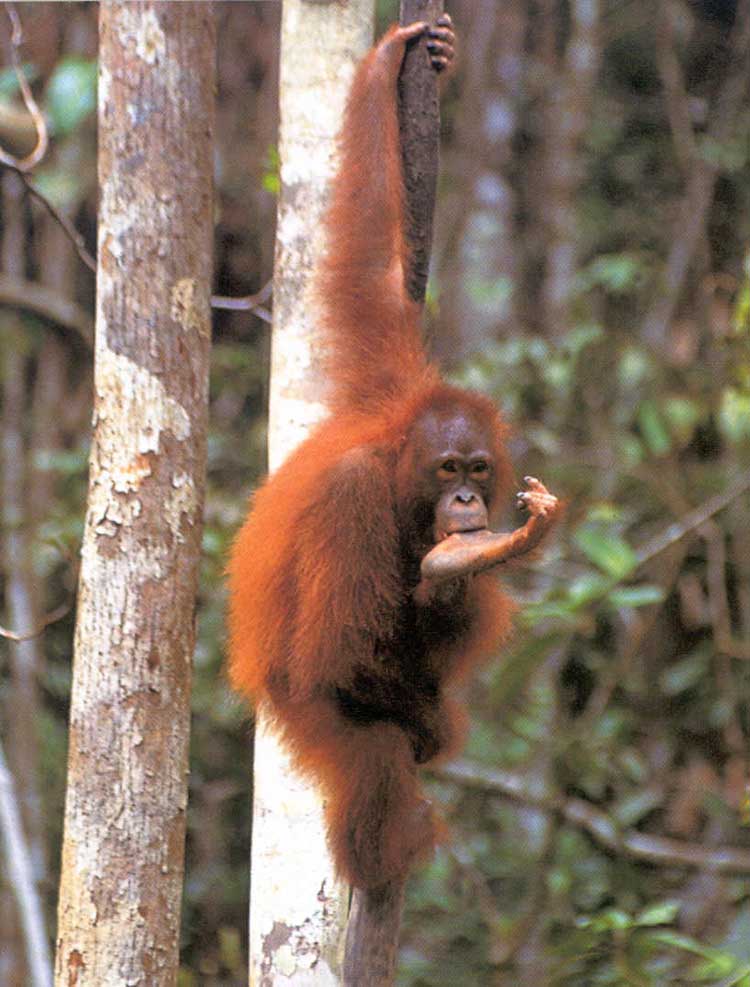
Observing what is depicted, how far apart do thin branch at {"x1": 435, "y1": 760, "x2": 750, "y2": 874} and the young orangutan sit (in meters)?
1.59

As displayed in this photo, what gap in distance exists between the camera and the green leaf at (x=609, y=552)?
3762 millimetres

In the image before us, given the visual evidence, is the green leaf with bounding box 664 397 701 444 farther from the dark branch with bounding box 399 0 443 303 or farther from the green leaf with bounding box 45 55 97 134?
the green leaf with bounding box 45 55 97 134

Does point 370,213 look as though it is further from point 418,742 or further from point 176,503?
point 418,742

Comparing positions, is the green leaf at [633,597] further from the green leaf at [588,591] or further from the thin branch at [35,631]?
the thin branch at [35,631]

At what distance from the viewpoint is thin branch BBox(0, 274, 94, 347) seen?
18.2 feet

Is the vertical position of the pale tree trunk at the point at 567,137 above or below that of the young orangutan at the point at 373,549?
above

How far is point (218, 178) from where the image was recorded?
6.01 metres

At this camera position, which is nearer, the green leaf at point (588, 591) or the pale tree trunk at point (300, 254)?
the pale tree trunk at point (300, 254)

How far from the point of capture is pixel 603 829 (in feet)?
14.3

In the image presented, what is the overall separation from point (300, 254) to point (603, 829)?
2.41 m

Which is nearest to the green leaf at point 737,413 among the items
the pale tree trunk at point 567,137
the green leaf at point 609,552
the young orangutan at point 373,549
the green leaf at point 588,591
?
the green leaf at point 609,552

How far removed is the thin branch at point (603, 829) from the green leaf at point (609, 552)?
2.81ft

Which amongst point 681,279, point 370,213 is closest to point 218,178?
point 681,279

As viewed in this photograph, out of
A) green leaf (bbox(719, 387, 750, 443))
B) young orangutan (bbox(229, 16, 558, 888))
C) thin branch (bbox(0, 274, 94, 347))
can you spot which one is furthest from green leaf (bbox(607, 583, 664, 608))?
thin branch (bbox(0, 274, 94, 347))
